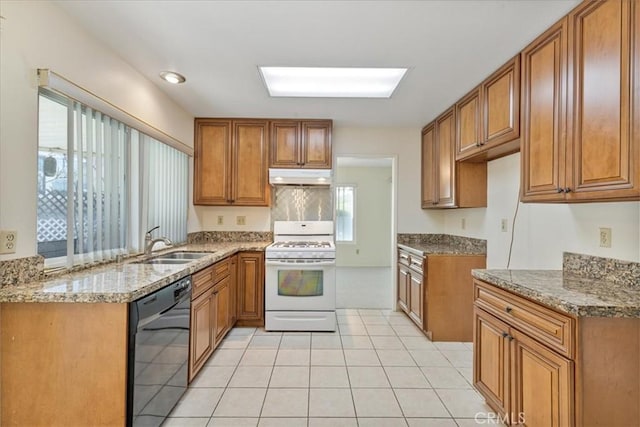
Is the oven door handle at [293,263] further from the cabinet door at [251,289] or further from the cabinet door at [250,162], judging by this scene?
the cabinet door at [250,162]

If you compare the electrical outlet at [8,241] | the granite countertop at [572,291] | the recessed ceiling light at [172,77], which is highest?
the recessed ceiling light at [172,77]

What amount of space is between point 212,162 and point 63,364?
8.71ft

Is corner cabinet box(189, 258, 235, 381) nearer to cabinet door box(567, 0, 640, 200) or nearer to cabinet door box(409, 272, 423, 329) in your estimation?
cabinet door box(409, 272, 423, 329)

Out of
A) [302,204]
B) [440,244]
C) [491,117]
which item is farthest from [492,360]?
[302,204]

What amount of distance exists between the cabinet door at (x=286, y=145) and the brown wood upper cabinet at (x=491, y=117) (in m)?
1.79

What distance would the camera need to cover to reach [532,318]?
1478mm

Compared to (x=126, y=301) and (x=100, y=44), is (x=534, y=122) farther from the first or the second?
(x=100, y=44)

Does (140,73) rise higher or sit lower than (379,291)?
higher

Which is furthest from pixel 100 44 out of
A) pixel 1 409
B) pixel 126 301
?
pixel 1 409

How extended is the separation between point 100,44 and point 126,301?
1758mm

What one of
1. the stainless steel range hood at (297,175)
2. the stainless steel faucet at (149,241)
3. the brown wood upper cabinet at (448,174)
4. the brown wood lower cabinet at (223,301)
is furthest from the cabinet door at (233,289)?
the brown wood upper cabinet at (448,174)

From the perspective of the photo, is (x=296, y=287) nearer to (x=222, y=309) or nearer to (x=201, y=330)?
(x=222, y=309)

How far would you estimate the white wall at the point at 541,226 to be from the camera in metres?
1.64

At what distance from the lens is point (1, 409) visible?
137 cm
